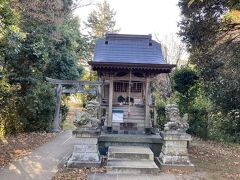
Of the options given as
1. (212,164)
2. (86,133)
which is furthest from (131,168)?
(212,164)

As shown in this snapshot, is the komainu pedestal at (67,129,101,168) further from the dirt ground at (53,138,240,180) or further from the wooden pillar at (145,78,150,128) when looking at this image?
the wooden pillar at (145,78,150,128)

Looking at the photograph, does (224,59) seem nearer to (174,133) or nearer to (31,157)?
Answer: (174,133)

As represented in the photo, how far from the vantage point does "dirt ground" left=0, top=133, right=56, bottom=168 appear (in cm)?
797

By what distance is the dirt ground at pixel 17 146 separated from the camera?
7.97 m

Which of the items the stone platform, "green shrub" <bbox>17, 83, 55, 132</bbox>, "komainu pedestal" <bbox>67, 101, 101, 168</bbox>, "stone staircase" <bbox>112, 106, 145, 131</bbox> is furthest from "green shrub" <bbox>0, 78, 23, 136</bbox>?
"komainu pedestal" <bbox>67, 101, 101, 168</bbox>

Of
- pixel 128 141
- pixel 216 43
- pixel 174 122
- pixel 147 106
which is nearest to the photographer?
pixel 174 122

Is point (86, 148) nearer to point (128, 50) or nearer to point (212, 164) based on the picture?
point (212, 164)

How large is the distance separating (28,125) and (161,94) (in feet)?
40.7

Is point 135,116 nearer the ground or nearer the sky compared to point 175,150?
nearer the sky

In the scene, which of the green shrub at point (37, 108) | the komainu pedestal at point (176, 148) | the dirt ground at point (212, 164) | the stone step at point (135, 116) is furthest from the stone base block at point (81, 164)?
the green shrub at point (37, 108)

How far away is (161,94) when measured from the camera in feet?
74.9

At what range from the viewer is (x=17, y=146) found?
979cm

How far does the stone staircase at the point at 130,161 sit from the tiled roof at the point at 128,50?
11.5 feet

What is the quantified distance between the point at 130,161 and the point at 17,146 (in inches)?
186
